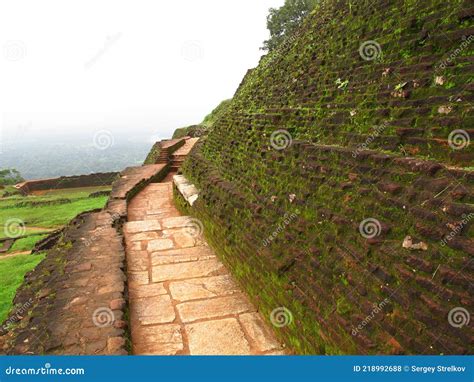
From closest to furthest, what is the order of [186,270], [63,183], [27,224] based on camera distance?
[186,270] → [27,224] → [63,183]

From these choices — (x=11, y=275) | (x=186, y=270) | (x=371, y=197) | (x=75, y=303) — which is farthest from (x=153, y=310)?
(x=11, y=275)

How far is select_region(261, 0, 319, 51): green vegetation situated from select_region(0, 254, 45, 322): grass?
22437 mm

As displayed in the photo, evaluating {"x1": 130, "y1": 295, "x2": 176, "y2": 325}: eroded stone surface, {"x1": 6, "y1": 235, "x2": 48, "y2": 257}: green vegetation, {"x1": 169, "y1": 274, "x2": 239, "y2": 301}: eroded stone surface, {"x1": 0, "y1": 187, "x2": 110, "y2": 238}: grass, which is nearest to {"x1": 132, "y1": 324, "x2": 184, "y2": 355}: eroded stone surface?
{"x1": 130, "y1": 295, "x2": 176, "y2": 325}: eroded stone surface

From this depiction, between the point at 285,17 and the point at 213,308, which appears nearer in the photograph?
the point at 213,308

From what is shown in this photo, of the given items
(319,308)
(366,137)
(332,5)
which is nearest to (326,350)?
(319,308)

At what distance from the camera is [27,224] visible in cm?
1342

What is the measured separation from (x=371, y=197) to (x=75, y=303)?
324 centimetres

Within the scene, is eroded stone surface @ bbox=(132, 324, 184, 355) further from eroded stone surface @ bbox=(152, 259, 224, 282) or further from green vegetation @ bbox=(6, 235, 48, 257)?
green vegetation @ bbox=(6, 235, 48, 257)

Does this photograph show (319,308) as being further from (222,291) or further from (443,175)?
(222,291)

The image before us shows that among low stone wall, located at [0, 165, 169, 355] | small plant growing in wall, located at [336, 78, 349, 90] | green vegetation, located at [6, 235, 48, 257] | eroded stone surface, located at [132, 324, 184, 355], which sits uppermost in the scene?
small plant growing in wall, located at [336, 78, 349, 90]

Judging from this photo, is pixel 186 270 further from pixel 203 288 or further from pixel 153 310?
pixel 153 310

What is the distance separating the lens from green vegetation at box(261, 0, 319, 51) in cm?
2522

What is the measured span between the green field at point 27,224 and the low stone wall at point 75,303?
4.97ft

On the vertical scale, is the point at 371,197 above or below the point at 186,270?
above
